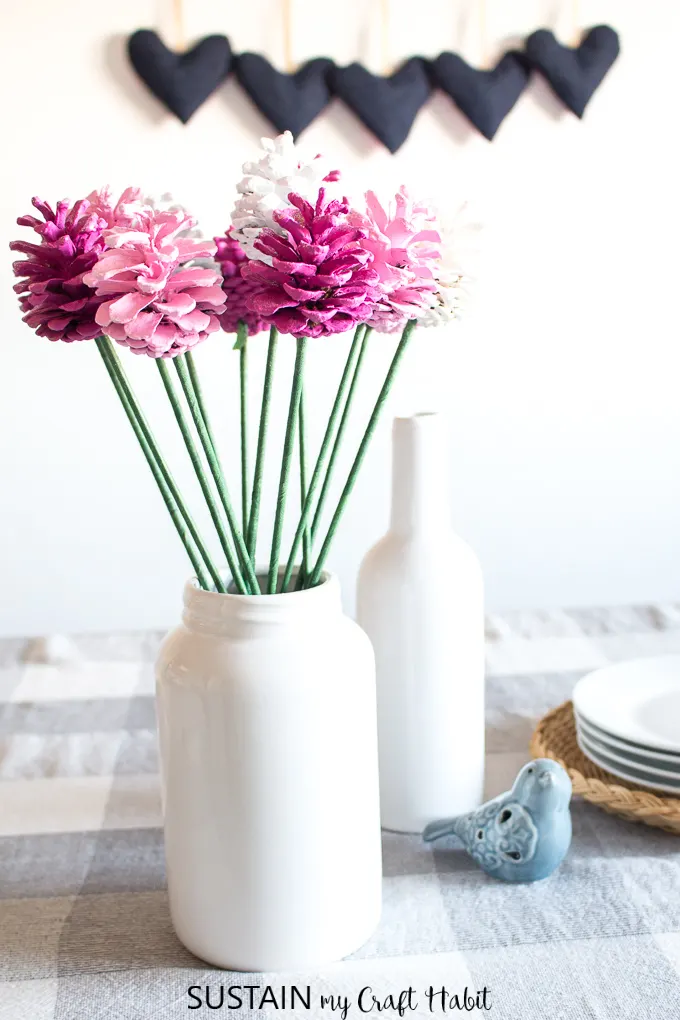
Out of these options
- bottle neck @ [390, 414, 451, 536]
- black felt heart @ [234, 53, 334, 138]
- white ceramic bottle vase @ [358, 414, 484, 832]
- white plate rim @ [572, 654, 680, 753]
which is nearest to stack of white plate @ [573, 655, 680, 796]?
white plate rim @ [572, 654, 680, 753]

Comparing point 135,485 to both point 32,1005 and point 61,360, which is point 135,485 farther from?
point 32,1005

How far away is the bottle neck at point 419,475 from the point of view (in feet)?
2.59

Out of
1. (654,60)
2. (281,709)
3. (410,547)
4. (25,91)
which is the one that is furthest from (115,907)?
(654,60)

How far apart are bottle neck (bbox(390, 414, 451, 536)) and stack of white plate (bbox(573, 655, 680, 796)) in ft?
0.66

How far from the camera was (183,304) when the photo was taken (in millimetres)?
543

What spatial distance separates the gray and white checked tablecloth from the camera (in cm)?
63

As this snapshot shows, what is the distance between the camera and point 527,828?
72cm

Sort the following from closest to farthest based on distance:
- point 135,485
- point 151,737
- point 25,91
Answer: point 151,737, point 25,91, point 135,485

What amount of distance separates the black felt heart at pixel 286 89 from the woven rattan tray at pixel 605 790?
3.39ft

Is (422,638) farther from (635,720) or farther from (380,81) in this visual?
(380,81)

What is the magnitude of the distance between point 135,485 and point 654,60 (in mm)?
1082

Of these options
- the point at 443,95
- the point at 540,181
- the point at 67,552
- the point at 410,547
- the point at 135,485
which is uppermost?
the point at 443,95

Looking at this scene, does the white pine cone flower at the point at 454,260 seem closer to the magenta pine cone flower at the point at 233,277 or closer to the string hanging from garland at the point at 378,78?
the magenta pine cone flower at the point at 233,277

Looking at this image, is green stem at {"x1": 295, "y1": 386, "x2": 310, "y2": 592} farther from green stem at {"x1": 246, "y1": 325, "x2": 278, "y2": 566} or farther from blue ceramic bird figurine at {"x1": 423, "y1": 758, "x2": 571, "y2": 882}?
blue ceramic bird figurine at {"x1": 423, "y1": 758, "x2": 571, "y2": 882}
